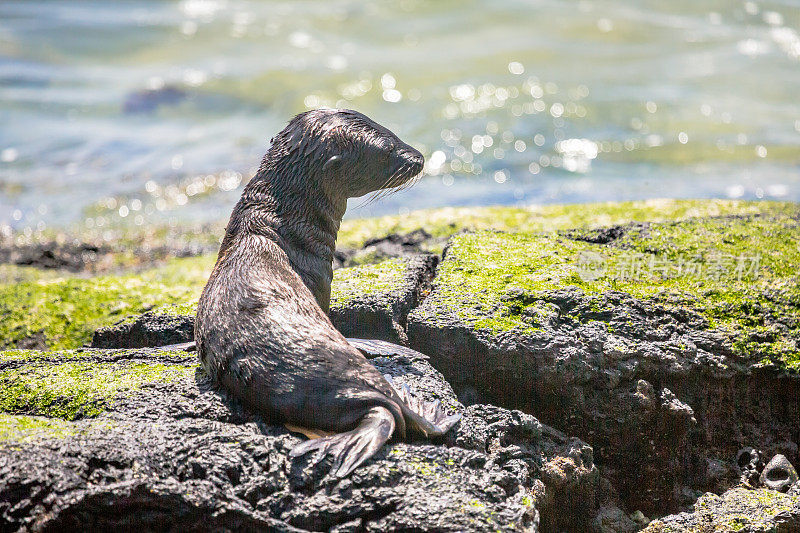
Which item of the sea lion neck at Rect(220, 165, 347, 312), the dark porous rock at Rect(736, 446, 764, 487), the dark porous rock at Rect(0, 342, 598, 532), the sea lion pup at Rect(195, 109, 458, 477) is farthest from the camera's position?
the sea lion neck at Rect(220, 165, 347, 312)

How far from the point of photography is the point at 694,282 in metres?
5.18

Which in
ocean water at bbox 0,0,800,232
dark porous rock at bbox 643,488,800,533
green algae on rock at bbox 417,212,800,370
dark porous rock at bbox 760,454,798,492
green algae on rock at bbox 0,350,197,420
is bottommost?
dark porous rock at bbox 643,488,800,533

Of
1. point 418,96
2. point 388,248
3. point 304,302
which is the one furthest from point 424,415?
point 418,96

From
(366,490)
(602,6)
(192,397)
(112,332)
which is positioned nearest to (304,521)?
(366,490)

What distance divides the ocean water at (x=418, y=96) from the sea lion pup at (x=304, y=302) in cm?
606

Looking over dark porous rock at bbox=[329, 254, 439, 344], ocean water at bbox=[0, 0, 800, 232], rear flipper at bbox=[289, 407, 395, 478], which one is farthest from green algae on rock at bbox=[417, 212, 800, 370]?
ocean water at bbox=[0, 0, 800, 232]

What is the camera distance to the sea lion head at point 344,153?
4781 mm

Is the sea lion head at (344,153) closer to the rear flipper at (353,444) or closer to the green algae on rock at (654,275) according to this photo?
the green algae on rock at (654,275)

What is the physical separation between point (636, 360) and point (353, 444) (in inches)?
69.0

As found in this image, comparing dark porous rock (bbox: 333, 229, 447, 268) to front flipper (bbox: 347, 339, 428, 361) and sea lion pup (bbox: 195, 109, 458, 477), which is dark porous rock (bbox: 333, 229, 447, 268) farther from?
front flipper (bbox: 347, 339, 428, 361)

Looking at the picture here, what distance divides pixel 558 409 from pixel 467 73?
1186cm

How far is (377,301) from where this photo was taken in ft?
16.3

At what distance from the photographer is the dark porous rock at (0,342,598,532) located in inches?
125
